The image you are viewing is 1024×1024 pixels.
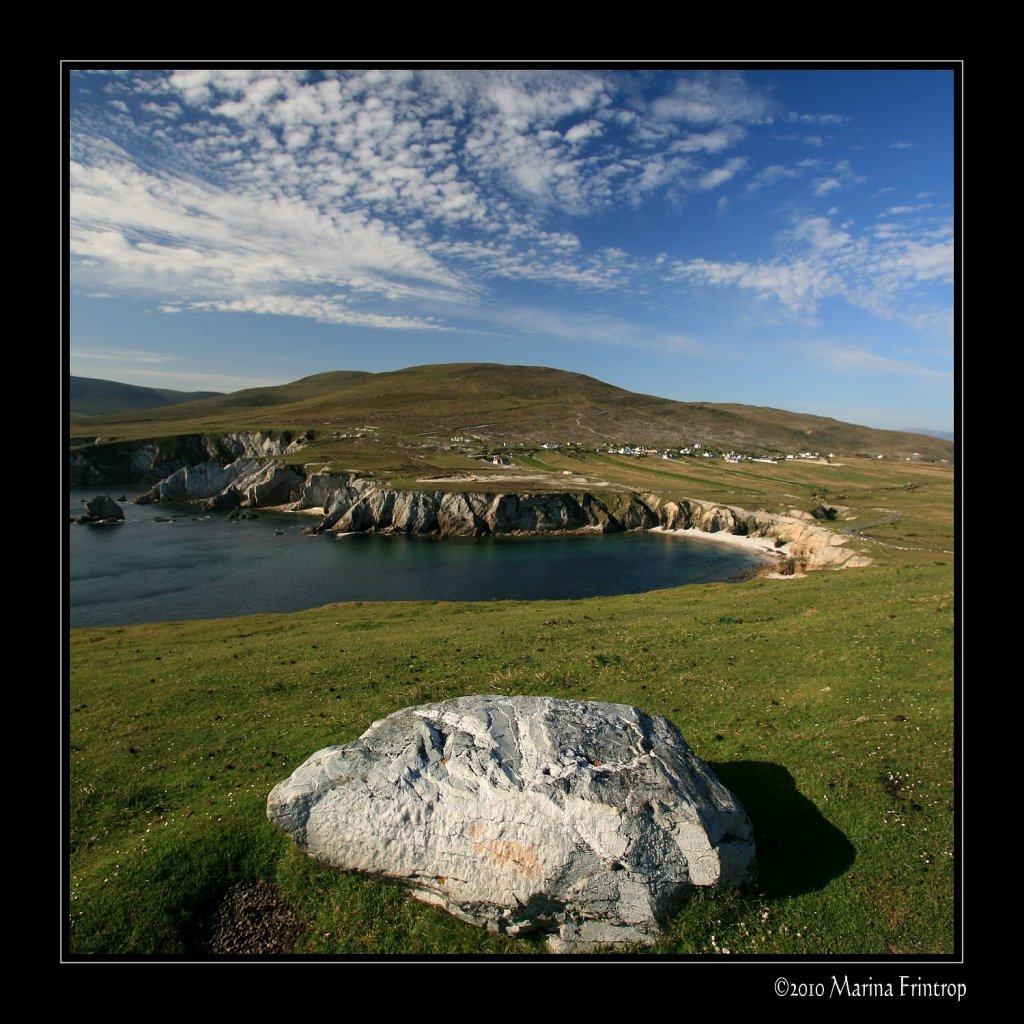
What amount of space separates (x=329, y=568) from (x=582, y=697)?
7536cm

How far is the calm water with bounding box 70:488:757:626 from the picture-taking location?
2776 inches

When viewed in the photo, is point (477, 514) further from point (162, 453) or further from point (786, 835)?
point (162, 453)

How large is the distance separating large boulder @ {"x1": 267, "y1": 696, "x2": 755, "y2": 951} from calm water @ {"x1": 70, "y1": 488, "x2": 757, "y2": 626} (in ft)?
197

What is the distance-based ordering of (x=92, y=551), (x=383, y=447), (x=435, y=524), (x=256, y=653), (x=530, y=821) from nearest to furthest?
(x=530, y=821), (x=256, y=653), (x=92, y=551), (x=435, y=524), (x=383, y=447)

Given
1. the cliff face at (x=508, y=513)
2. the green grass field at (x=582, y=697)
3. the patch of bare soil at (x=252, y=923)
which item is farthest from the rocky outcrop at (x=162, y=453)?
the patch of bare soil at (x=252, y=923)

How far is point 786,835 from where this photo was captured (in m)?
12.1

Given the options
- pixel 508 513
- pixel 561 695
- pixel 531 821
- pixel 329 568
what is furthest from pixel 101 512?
pixel 531 821

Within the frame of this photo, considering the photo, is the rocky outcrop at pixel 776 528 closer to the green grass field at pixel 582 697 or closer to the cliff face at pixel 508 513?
the cliff face at pixel 508 513

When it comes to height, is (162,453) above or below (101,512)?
above
